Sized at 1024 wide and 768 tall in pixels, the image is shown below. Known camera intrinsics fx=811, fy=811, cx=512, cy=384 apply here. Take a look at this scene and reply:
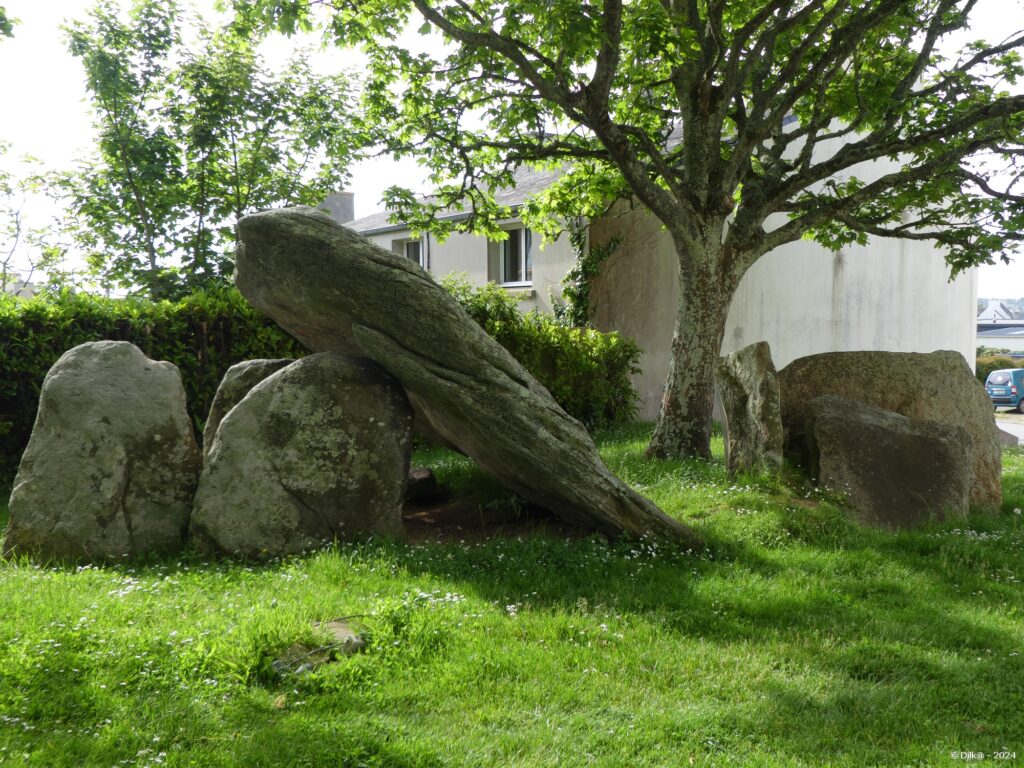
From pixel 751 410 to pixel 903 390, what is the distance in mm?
2059

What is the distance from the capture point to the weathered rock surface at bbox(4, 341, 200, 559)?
6754mm

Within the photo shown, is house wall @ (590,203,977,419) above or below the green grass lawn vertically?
above

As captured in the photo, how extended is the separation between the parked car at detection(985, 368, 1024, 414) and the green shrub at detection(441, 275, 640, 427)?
80.3 ft

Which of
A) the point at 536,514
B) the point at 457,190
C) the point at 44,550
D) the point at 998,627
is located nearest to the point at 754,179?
the point at 457,190

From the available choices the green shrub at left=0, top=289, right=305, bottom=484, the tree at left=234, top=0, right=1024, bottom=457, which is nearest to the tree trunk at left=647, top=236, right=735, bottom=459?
the tree at left=234, top=0, right=1024, bottom=457

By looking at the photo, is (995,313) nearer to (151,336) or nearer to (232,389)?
(151,336)

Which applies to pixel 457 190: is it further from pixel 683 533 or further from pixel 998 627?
pixel 998 627

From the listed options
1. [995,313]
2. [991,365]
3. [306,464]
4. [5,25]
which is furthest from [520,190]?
[995,313]

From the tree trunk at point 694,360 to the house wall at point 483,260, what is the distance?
6.84 metres

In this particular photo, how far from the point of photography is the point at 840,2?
993 centimetres

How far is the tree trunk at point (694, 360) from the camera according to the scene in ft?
35.5

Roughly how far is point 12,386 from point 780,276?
15918 mm

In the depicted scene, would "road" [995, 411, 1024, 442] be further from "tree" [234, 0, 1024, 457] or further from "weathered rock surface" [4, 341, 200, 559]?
"weathered rock surface" [4, 341, 200, 559]

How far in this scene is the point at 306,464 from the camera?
23.1 feet
